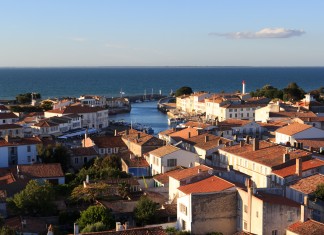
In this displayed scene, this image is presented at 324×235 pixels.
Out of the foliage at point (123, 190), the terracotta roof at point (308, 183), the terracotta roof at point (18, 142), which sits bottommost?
the foliage at point (123, 190)

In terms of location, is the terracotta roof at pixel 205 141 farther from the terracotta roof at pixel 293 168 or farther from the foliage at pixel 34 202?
the foliage at pixel 34 202

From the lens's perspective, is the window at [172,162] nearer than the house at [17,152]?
Yes

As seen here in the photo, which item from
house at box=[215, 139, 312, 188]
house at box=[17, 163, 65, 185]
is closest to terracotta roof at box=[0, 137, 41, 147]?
house at box=[17, 163, 65, 185]

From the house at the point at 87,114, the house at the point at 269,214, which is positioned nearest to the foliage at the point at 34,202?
the house at the point at 269,214

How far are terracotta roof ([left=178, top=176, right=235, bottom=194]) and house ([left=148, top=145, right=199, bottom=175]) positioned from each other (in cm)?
818

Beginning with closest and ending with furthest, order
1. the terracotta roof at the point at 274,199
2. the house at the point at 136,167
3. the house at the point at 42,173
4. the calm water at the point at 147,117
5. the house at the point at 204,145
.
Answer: the terracotta roof at the point at 274,199 → the house at the point at 42,173 → the house at the point at 136,167 → the house at the point at 204,145 → the calm water at the point at 147,117

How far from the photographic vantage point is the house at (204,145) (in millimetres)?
36906

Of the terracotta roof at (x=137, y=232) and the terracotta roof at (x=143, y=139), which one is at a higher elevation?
the terracotta roof at (x=137, y=232)

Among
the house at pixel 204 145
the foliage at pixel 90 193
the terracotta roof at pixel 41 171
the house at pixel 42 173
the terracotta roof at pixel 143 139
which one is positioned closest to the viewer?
the foliage at pixel 90 193

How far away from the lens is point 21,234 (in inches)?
872

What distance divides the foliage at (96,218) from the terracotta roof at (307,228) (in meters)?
7.39

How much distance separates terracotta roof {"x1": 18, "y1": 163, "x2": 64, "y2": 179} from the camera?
31.8 m

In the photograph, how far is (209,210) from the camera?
74.8ft

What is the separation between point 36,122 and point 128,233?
1630 inches
